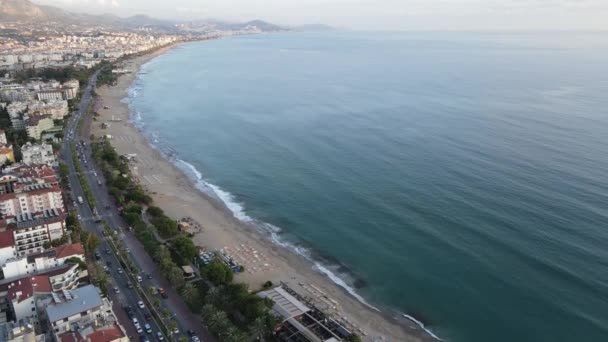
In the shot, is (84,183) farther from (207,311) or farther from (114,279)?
(207,311)

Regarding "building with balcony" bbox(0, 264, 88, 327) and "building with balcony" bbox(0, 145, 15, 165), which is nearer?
"building with balcony" bbox(0, 264, 88, 327)

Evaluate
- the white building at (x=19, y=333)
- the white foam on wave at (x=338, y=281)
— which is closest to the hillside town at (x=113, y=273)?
the white building at (x=19, y=333)

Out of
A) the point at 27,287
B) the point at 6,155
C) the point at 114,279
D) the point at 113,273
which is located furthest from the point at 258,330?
the point at 6,155

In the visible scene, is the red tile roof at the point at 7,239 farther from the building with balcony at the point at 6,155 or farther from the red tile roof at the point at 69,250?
the building with balcony at the point at 6,155

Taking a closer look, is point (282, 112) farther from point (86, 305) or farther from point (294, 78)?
point (86, 305)

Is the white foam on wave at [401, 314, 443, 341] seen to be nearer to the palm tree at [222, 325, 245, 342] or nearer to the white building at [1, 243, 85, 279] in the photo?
the palm tree at [222, 325, 245, 342]

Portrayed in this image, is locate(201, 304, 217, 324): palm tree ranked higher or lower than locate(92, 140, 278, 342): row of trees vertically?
higher

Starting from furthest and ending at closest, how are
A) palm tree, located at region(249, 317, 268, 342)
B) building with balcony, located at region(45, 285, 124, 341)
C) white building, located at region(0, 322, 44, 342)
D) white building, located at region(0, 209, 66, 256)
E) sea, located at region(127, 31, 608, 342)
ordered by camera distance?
white building, located at region(0, 209, 66, 256), sea, located at region(127, 31, 608, 342), palm tree, located at region(249, 317, 268, 342), building with balcony, located at region(45, 285, 124, 341), white building, located at region(0, 322, 44, 342)

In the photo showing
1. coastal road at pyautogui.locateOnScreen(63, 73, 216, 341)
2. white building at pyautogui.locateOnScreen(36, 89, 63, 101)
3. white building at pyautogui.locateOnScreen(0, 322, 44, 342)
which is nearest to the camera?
white building at pyautogui.locateOnScreen(0, 322, 44, 342)

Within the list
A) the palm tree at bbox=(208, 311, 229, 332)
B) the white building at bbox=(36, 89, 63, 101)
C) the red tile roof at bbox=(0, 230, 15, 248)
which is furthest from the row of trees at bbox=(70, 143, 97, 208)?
the white building at bbox=(36, 89, 63, 101)
